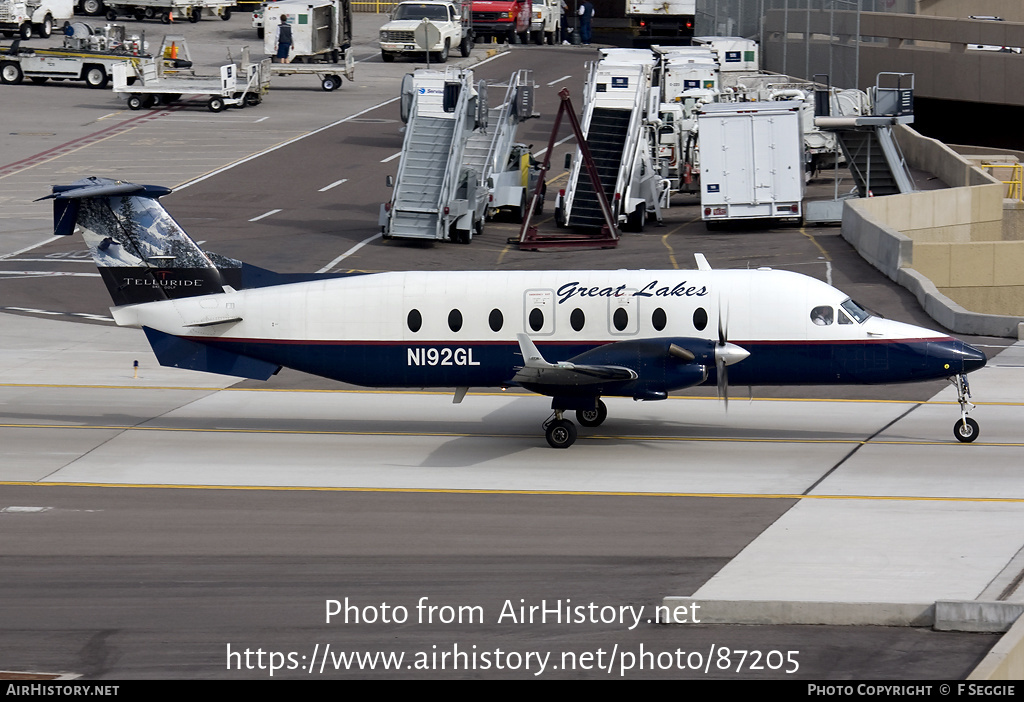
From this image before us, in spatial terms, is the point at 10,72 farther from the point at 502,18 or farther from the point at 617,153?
the point at 617,153

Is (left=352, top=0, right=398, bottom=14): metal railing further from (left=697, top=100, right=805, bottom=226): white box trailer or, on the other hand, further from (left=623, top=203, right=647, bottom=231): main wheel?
(left=697, top=100, right=805, bottom=226): white box trailer

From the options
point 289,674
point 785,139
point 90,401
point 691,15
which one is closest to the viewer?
point 289,674

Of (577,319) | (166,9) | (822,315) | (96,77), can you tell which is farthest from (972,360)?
(166,9)

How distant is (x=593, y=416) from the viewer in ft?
85.1

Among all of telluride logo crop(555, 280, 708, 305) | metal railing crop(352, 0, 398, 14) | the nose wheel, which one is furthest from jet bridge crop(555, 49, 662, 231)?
metal railing crop(352, 0, 398, 14)

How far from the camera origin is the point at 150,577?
18422mm

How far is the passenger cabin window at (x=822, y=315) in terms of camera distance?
78.6ft

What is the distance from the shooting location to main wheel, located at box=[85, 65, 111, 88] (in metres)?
71.3

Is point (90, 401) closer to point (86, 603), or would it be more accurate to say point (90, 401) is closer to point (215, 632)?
point (86, 603)

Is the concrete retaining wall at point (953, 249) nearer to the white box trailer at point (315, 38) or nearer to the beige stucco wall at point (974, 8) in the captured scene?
the beige stucco wall at point (974, 8)

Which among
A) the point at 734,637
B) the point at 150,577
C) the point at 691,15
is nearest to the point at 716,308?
the point at 734,637

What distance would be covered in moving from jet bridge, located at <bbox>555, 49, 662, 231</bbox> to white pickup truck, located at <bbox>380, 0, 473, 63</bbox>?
2865 cm

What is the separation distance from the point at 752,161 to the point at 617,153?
488 cm

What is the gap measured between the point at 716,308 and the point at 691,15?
62.4 metres
